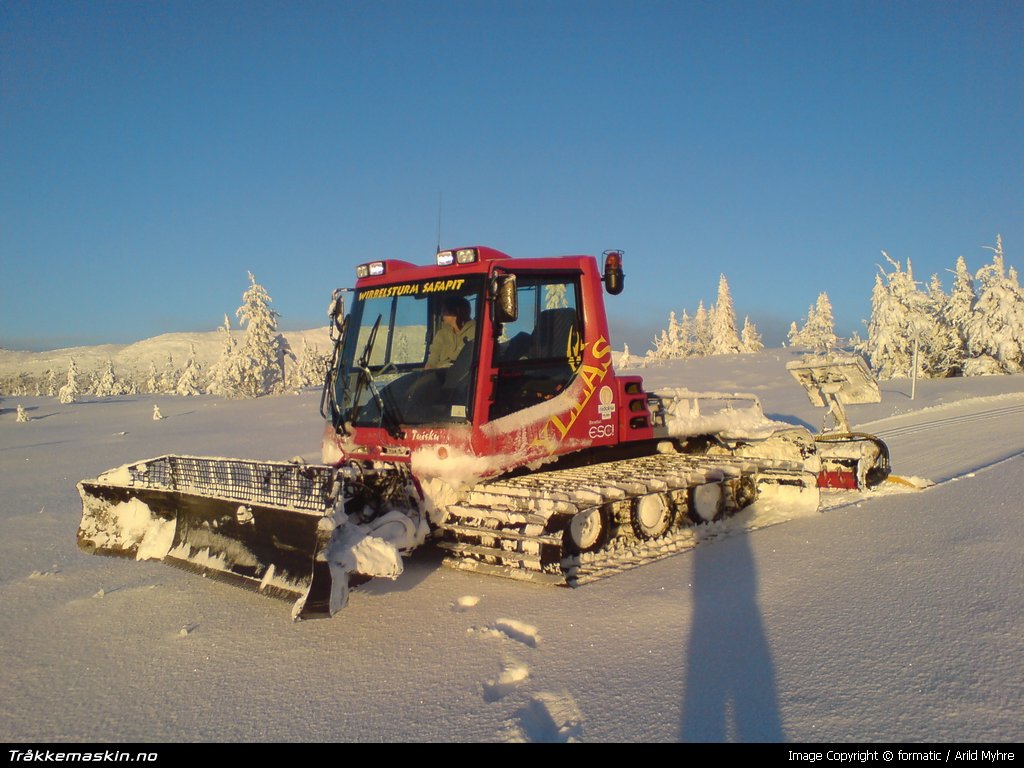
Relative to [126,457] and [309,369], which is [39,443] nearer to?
[126,457]

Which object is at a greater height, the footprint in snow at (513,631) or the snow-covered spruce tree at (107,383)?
the snow-covered spruce tree at (107,383)

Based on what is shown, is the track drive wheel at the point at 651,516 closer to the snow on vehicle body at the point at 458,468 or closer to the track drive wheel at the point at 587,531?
the snow on vehicle body at the point at 458,468

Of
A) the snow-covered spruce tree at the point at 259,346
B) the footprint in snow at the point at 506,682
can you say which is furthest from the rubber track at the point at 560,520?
the snow-covered spruce tree at the point at 259,346

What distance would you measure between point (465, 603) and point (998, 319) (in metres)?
40.7

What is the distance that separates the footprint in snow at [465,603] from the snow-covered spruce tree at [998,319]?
39144 millimetres

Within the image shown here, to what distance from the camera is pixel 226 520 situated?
584 centimetres

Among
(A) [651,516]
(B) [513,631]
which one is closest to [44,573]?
(B) [513,631]

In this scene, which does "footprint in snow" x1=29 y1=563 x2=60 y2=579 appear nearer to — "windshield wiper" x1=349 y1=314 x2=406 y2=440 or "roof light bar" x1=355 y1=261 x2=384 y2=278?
"windshield wiper" x1=349 y1=314 x2=406 y2=440

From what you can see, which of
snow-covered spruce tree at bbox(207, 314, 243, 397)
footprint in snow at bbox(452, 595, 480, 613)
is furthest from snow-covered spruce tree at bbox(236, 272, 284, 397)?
footprint in snow at bbox(452, 595, 480, 613)

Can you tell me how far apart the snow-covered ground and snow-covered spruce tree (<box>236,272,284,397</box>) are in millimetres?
41015

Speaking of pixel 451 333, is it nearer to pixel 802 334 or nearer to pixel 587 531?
pixel 587 531

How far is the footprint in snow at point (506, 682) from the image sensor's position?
3889 millimetres

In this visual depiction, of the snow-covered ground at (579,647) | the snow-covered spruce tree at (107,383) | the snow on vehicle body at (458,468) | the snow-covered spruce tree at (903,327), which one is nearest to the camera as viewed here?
the snow-covered ground at (579,647)

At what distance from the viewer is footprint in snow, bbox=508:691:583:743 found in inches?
133
